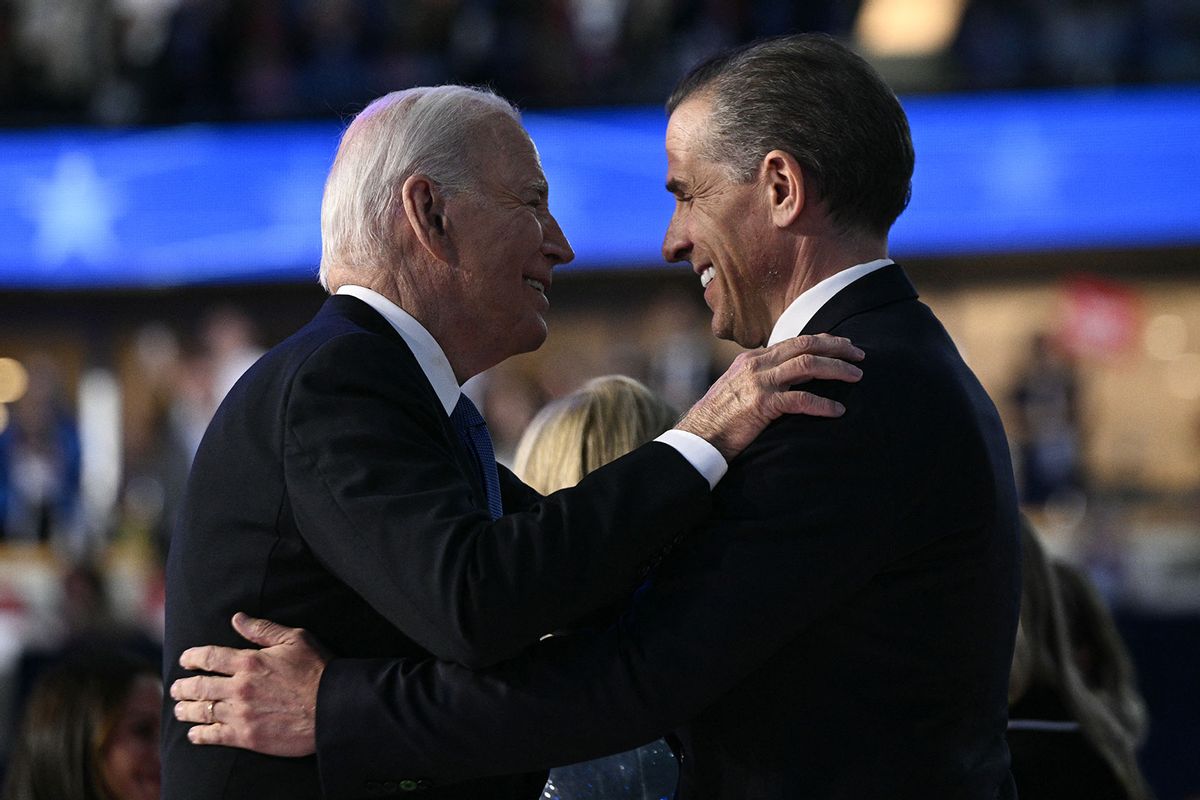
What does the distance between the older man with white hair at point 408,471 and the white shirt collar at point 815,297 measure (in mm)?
161

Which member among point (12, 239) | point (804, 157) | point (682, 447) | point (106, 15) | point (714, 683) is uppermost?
point (106, 15)

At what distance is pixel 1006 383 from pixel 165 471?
19.9 feet

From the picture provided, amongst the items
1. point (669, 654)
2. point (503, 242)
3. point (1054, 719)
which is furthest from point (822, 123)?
point (1054, 719)

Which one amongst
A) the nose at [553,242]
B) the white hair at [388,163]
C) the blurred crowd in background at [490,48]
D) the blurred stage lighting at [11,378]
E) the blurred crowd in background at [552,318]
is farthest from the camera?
the blurred stage lighting at [11,378]

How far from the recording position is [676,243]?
6.94ft

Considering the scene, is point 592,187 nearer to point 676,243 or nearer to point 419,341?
point 676,243

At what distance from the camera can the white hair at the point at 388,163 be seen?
6.65 ft

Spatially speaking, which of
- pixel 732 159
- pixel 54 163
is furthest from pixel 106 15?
pixel 732 159

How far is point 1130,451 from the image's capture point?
40.0 ft

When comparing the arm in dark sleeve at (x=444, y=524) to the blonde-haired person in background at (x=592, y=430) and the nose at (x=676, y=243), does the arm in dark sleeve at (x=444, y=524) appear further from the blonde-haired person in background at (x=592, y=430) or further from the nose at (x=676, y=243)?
the blonde-haired person in background at (x=592, y=430)

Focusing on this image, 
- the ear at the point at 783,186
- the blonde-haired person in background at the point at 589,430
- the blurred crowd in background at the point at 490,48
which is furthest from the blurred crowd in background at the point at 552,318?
the ear at the point at 783,186

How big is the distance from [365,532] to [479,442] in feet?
1.33

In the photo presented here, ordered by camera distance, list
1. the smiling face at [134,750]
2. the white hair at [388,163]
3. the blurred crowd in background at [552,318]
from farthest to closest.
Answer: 1. the blurred crowd in background at [552,318]
2. the smiling face at [134,750]
3. the white hair at [388,163]

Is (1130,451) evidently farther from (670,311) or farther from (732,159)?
(732,159)
